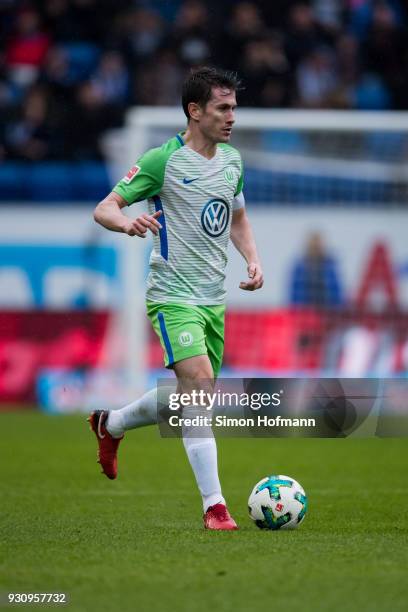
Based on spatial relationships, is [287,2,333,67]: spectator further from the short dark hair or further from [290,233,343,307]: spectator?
the short dark hair

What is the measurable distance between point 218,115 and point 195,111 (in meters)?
0.14

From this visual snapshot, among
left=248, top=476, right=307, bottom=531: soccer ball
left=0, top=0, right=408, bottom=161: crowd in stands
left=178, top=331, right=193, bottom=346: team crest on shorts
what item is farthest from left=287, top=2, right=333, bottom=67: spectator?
left=248, top=476, right=307, bottom=531: soccer ball

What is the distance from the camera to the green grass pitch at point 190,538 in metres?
4.75

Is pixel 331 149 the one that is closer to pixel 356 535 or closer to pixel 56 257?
pixel 56 257

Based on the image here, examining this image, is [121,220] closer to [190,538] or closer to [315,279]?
[190,538]

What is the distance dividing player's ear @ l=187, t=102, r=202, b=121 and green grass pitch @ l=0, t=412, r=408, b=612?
84.6 inches

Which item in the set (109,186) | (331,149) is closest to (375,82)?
(331,149)

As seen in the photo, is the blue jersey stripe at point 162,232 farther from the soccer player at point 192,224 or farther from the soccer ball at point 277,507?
A: the soccer ball at point 277,507

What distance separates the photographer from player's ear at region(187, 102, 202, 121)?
6.91m

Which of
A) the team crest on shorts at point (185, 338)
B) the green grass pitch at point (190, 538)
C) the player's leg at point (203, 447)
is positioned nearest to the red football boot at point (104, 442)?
the green grass pitch at point (190, 538)

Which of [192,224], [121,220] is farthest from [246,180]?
[121,220]

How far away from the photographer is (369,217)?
15.9 m

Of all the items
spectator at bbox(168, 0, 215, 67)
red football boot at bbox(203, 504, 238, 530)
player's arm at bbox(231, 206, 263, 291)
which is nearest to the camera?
red football boot at bbox(203, 504, 238, 530)

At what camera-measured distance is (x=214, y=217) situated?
6930 mm
